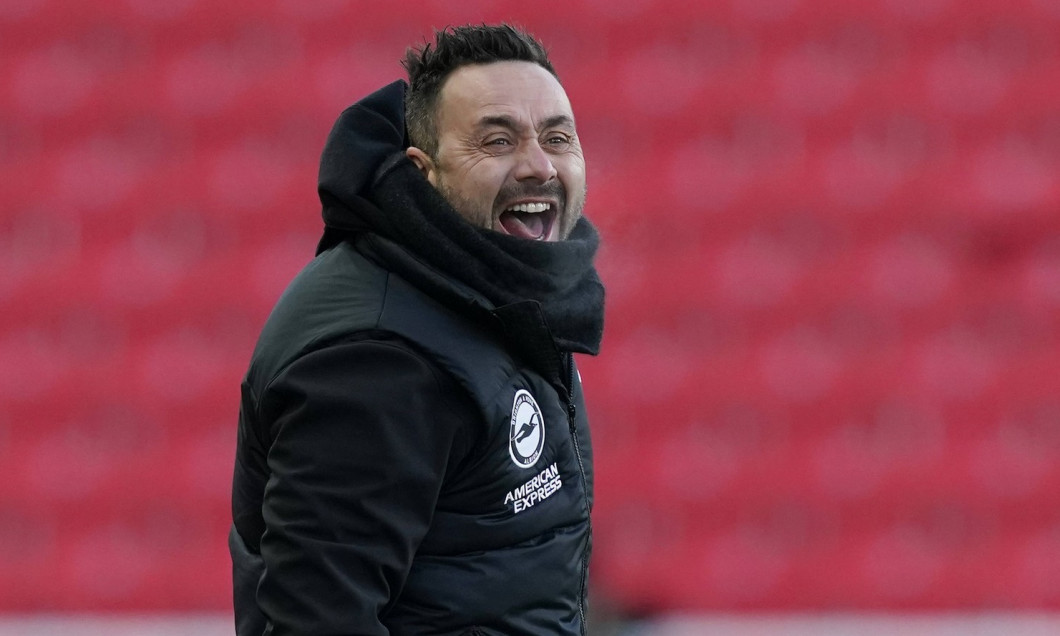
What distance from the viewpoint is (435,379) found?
103cm

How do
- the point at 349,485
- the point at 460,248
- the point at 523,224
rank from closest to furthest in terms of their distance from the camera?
the point at 349,485 → the point at 460,248 → the point at 523,224

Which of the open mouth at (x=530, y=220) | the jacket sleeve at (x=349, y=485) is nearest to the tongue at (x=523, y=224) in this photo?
the open mouth at (x=530, y=220)

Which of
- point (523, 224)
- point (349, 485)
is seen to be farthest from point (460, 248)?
point (349, 485)

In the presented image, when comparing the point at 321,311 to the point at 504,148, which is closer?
the point at 321,311

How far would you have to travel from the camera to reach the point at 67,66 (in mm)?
3207

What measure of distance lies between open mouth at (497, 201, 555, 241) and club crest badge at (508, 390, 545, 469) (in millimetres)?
170

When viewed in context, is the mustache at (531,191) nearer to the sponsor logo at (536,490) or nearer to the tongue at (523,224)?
the tongue at (523,224)

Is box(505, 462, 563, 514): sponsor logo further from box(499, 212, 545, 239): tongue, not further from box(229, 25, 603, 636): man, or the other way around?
box(499, 212, 545, 239): tongue

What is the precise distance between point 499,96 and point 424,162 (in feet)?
0.29

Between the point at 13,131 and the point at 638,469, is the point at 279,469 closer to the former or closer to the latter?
the point at 638,469

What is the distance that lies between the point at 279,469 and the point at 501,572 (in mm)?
185

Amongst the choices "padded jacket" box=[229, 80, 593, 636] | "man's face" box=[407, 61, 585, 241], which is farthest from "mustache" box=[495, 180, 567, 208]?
"padded jacket" box=[229, 80, 593, 636]

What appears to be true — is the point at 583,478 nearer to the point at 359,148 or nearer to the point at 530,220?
the point at 530,220

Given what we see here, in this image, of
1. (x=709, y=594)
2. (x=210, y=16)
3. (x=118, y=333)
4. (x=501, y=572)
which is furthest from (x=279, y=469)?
(x=210, y=16)
